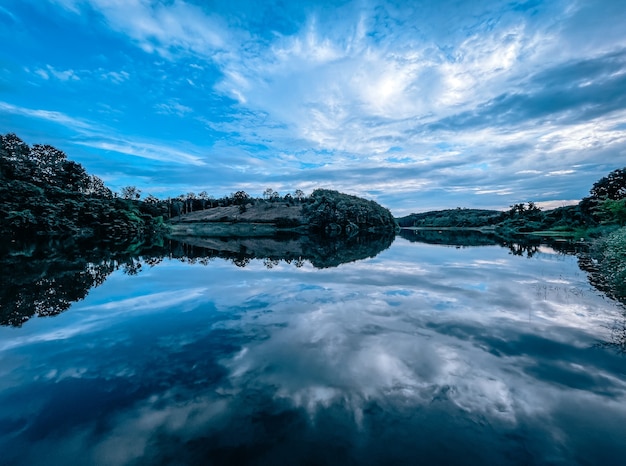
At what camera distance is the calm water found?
568 centimetres

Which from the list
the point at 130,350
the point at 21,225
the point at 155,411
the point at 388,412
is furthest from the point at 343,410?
the point at 21,225

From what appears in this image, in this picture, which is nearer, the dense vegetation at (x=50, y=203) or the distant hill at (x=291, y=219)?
the dense vegetation at (x=50, y=203)

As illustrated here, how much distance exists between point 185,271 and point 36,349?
17528 millimetres

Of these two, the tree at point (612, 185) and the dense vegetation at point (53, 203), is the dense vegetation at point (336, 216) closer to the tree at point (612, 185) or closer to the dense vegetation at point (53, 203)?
the dense vegetation at point (53, 203)

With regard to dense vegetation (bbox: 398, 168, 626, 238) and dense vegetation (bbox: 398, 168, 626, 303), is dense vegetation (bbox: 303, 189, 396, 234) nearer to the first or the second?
dense vegetation (bbox: 398, 168, 626, 303)

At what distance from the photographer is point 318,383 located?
798 centimetres

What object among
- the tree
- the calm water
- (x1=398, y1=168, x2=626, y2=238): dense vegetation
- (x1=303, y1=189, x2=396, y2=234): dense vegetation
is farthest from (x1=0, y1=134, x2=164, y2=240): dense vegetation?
the tree

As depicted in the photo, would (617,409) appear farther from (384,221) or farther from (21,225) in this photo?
(384,221)

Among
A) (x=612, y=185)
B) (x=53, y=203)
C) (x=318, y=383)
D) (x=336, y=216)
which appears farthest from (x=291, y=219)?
(x=318, y=383)

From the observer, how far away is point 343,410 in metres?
6.80

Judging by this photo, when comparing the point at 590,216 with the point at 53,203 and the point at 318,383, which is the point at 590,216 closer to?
the point at 318,383

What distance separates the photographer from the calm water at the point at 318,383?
5.68m

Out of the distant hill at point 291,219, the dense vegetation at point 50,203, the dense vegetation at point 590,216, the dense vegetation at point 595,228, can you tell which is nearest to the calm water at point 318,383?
the dense vegetation at point 595,228

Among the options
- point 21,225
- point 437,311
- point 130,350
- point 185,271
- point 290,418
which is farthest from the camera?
point 21,225
